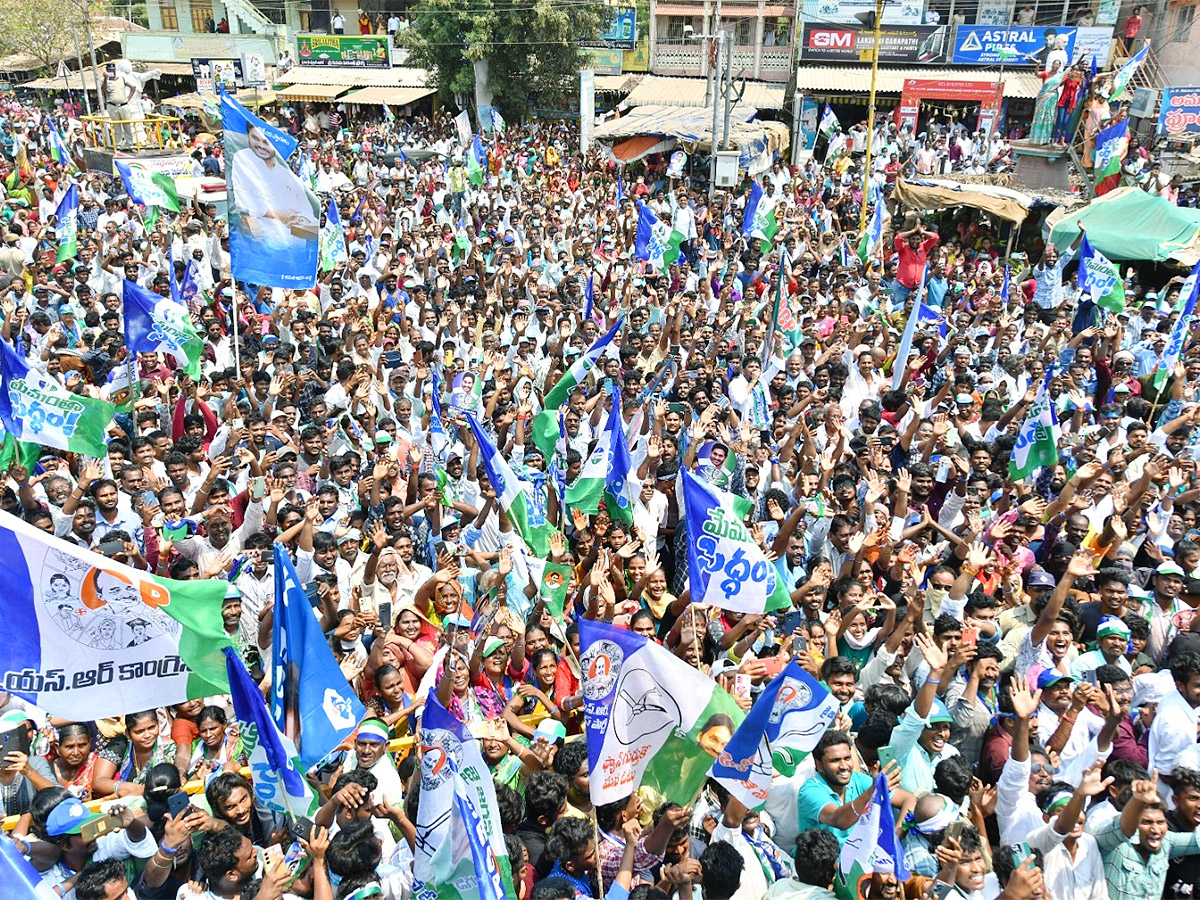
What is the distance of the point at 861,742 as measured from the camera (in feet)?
14.3

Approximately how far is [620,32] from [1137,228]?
24.2m

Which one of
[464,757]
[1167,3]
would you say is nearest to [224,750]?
[464,757]

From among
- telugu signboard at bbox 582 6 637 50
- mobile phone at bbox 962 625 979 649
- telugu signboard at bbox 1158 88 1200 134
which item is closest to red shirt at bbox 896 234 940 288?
telugu signboard at bbox 1158 88 1200 134

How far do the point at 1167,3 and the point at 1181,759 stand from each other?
26.8 meters

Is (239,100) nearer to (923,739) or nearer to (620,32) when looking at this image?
(620,32)

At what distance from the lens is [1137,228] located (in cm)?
1259

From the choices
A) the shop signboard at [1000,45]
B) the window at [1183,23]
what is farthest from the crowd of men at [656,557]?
the shop signboard at [1000,45]

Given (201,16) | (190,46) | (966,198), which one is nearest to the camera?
(966,198)

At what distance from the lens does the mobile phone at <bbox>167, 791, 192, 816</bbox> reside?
364 centimetres

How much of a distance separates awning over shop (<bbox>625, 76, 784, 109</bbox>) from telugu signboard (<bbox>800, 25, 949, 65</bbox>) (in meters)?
1.77

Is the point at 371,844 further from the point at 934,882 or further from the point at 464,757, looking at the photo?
the point at 934,882

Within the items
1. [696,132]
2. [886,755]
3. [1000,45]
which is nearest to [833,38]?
[1000,45]

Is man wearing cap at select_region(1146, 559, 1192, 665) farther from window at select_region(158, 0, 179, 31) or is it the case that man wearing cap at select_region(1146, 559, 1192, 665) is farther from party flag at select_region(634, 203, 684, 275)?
window at select_region(158, 0, 179, 31)

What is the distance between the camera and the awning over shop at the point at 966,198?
1464 cm
